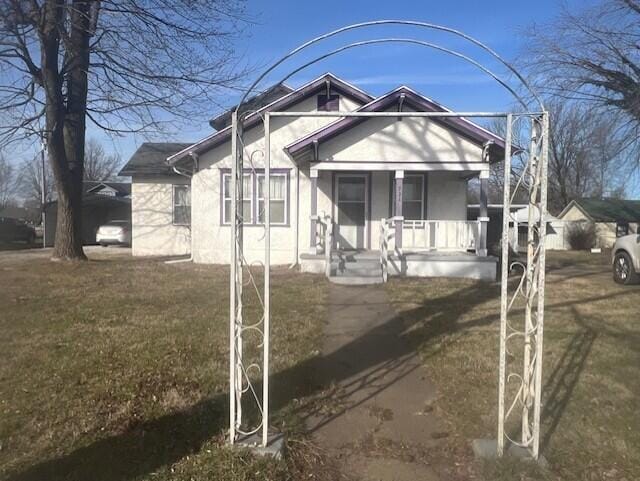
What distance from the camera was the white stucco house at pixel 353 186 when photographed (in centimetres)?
1231

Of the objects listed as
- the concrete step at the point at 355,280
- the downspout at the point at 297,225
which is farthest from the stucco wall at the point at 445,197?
the concrete step at the point at 355,280

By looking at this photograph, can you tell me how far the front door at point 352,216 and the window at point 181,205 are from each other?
6.27m

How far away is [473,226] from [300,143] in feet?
16.0

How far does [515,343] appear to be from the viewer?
6.48 meters

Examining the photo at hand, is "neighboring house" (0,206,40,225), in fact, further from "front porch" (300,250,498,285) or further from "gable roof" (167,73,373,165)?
"front porch" (300,250,498,285)

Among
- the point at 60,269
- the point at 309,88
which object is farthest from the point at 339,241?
the point at 60,269

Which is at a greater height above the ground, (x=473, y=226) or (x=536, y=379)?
(x=473, y=226)

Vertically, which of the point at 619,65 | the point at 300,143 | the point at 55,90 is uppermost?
the point at 619,65

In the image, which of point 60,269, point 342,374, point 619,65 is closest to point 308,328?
point 342,374

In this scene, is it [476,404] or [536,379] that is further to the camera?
[476,404]

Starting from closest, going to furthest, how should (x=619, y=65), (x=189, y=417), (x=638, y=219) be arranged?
1. (x=189, y=417)
2. (x=619, y=65)
3. (x=638, y=219)

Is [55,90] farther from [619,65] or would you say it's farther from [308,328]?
[619,65]

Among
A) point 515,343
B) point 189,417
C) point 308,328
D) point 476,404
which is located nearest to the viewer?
point 189,417

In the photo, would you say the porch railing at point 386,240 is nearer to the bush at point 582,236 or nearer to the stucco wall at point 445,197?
the stucco wall at point 445,197
